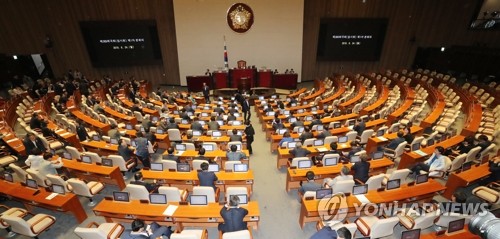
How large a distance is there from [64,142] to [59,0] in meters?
15.0

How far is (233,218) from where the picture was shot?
5.29 m

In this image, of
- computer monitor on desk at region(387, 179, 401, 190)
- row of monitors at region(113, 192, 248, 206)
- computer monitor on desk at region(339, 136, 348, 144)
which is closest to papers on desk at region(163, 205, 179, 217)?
row of monitors at region(113, 192, 248, 206)

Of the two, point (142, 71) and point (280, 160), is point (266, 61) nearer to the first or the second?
point (142, 71)

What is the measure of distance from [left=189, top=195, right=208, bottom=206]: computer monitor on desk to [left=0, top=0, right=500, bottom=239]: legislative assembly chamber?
0.12 ft

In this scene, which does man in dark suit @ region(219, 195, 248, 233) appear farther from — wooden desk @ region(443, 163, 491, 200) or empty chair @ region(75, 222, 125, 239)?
wooden desk @ region(443, 163, 491, 200)

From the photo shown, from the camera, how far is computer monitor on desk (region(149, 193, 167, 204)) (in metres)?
6.18

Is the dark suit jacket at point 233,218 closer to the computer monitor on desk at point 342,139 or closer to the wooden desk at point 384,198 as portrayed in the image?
the wooden desk at point 384,198

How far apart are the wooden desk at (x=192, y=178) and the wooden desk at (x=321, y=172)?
4.01ft

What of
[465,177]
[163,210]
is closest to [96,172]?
[163,210]

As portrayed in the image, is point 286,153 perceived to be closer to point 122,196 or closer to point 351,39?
point 122,196

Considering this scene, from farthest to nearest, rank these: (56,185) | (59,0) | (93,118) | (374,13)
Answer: (374,13) → (59,0) → (93,118) → (56,185)

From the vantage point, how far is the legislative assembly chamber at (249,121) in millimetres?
6254

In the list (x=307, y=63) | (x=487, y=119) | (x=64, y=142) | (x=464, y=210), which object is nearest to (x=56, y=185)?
(x=64, y=142)

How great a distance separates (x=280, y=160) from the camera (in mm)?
9398
